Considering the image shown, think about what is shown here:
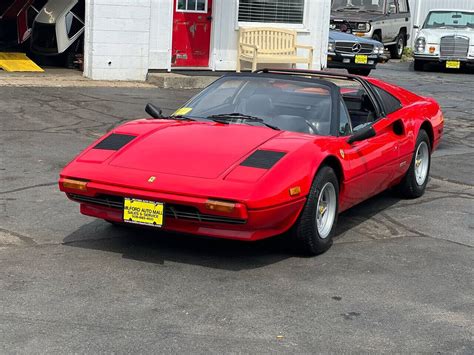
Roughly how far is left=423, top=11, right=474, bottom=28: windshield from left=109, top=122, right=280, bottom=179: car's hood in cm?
1862

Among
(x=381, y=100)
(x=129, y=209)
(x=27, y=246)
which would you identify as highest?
(x=381, y=100)

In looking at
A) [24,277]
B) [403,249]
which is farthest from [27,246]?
[403,249]

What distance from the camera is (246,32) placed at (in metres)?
17.2

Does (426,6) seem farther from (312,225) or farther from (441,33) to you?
(312,225)

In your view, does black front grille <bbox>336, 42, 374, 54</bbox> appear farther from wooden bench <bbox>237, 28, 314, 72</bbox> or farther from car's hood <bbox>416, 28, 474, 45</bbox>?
wooden bench <bbox>237, 28, 314, 72</bbox>

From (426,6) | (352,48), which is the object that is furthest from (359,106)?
(426,6)

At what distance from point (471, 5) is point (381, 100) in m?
25.3

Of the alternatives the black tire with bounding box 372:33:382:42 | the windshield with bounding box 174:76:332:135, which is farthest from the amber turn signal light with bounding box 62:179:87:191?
the black tire with bounding box 372:33:382:42

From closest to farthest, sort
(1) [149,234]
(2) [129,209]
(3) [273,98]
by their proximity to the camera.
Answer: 1. (2) [129,209]
2. (1) [149,234]
3. (3) [273,98]

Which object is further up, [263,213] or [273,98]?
[273,98]

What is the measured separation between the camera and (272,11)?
17.9 metres

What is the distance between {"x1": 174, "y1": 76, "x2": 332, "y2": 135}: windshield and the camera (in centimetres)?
679

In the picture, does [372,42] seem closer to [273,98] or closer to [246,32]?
[246,32]

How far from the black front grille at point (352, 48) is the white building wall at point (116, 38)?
268 inches
